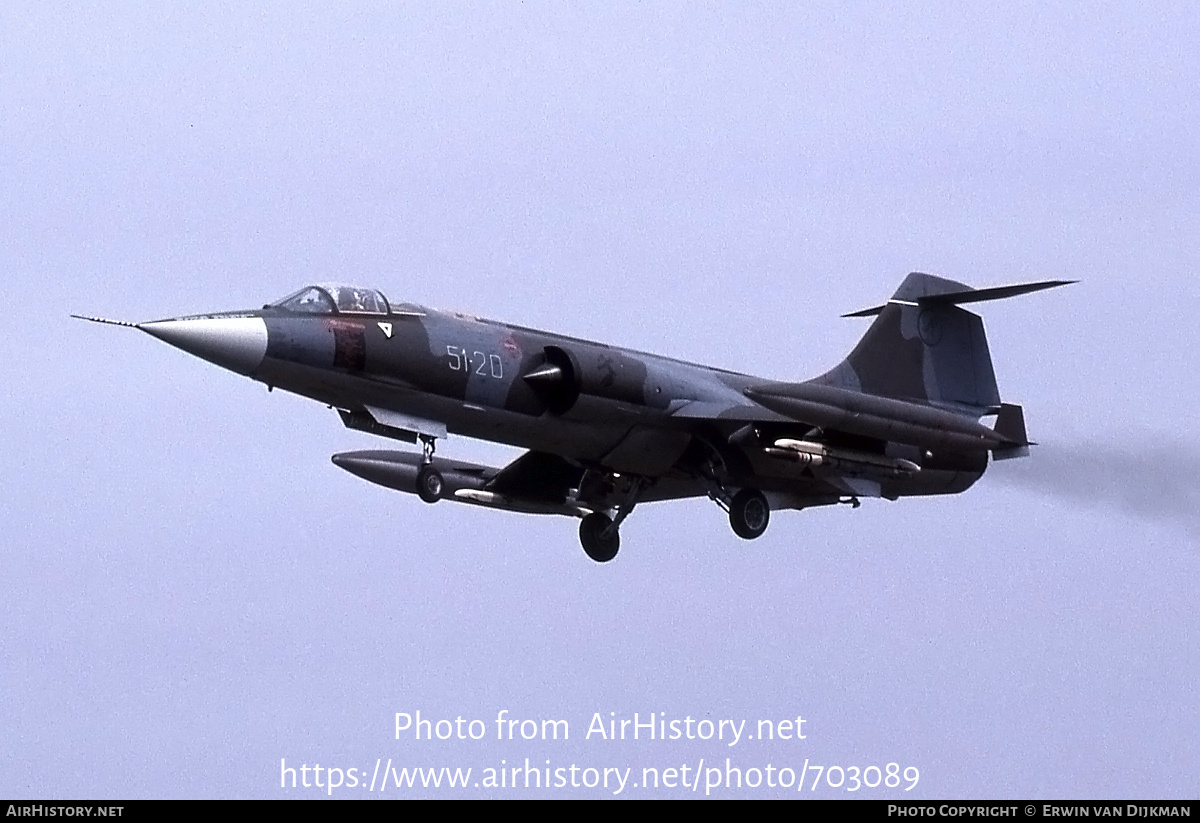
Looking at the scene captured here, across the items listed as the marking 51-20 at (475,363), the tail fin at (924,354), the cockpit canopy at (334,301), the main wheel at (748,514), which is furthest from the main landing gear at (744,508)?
the cockpit canopy at (334,301)

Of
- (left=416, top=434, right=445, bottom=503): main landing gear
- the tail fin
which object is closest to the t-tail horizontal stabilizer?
the tail fin

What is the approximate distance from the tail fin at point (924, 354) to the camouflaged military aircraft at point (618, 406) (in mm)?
20

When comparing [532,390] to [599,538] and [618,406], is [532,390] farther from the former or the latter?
[599,538]

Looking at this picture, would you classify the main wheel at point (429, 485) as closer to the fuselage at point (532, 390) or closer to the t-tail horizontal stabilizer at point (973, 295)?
the fuselage at point (532, 390)

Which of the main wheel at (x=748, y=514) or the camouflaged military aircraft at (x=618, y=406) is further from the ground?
the camouflaged military aircraft at (x=618, y=406)

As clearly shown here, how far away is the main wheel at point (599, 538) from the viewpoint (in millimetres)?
29500

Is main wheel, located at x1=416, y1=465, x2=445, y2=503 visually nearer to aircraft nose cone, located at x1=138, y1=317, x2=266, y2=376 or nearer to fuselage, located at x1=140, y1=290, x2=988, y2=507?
fuselage, located at x1=140, y1=290, x2=988, y2=507

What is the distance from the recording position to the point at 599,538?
2952 cm

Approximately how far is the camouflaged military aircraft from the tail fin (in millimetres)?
20

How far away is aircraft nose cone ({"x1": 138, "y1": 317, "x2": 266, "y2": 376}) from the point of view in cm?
2422

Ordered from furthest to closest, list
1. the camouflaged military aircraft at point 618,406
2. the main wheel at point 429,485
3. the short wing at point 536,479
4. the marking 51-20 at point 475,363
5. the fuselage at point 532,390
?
the short wing at point 536,479 → the marking 51-20 at point 475,363 → the main wheel at point 429,485 → the camouflaged military aircraft at point 618,406 → the fuselage at point 532,390

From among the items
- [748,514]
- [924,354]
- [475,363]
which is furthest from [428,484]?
[924,354]

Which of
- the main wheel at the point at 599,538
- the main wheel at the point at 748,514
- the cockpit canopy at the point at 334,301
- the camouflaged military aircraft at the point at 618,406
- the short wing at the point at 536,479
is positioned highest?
the cockpit canopy at the point at 334,301
